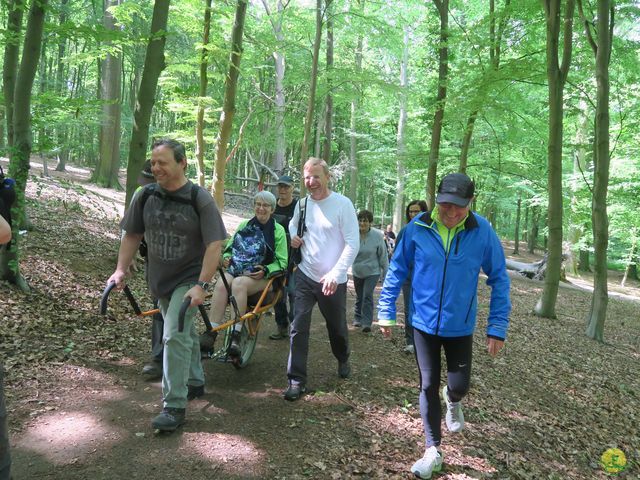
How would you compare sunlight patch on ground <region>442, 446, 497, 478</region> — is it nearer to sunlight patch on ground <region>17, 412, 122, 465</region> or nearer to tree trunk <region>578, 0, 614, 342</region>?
sunlight patch on ground <region>17, 412, 122, 465</region>

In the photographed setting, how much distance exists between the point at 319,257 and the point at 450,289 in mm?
1370

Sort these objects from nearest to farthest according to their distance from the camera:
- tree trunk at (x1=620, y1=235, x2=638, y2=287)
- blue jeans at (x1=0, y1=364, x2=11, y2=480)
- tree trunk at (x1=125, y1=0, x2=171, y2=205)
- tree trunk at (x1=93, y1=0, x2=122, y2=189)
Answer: blue jeans at (x1=0, y1=364, x2=11, y2=480)
tree trunk at (x1=125, y1=0, x2=171, y2=205)
tree trunk at (x1=93, y1=0, x2=122, y2=189)
tree trunk at (x1=620, y1=235, x2=638, y2=287)

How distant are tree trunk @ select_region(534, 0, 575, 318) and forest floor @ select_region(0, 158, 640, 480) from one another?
308cm

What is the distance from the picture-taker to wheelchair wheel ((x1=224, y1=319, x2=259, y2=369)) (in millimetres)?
4449

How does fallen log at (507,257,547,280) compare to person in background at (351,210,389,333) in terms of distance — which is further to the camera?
fallen log at (507,257,547,280)

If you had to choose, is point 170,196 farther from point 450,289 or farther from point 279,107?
point 279,107

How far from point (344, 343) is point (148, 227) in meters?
2.20

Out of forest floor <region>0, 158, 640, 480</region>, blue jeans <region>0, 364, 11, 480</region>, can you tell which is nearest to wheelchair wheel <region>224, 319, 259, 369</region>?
forest floor <region>0, 158, 640, 480</region>

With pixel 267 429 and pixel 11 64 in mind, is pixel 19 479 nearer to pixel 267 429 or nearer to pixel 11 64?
pixel 267 429

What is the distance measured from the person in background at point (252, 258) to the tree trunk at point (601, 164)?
7.41 metres

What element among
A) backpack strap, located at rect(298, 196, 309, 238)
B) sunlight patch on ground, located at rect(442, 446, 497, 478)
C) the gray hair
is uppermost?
the gray hair

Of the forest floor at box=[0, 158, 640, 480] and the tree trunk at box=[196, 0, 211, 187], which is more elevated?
the tree trunk at box=[196, 0, 211, 187]

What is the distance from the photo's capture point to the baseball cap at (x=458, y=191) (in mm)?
3023

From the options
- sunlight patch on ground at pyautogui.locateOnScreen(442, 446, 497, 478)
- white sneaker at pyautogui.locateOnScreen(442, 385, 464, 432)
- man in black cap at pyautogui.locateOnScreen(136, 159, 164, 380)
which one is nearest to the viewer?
sunlight patch on ground at pyautogui.locateOnScreen(442, 446, 497, 478)
